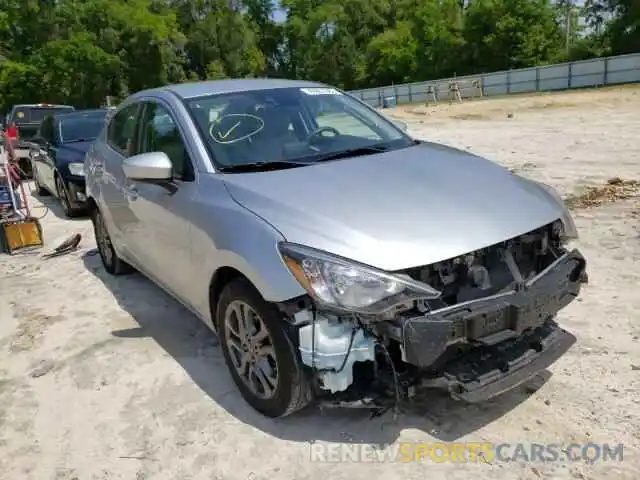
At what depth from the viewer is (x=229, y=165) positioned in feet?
11.8

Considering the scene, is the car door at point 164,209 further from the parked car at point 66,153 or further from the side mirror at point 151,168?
the parked car at point 66,153

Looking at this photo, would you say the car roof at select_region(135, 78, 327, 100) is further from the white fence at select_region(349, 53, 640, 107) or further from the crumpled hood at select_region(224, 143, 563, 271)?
the white fence at select_region(349, 53, 640, 107)

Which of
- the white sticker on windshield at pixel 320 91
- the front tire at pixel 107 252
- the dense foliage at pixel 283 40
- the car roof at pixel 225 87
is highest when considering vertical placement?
the dense foliage at pixel 283 40

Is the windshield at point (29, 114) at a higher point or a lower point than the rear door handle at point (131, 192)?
higher

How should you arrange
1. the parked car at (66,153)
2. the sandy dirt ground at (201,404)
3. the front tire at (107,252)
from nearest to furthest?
the sandy dirt ground at (201,404) → the front tire at (107,252) → the parked car at (66,153)

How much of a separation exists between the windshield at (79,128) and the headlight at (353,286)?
7.92 metres

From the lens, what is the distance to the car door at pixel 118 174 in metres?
4.84

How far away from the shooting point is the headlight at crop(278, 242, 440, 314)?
8.84ft

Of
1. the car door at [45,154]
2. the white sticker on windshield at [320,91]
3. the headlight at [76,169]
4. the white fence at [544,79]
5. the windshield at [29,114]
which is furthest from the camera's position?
the white fence at [544,79]

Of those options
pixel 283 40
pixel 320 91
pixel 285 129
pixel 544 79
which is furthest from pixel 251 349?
pixel 283 40

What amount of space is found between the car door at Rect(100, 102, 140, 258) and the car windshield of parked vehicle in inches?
44.0

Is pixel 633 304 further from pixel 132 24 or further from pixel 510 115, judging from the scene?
pixel 132 24

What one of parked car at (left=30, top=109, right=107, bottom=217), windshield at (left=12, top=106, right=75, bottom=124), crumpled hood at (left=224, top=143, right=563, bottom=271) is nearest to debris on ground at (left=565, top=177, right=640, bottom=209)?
crumpled hood at (left=224, top=143, right=563, bottom=271)

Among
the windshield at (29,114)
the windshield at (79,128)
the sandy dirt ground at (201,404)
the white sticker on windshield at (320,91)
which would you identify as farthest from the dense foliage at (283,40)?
the sandy dirt ground at (201,404)
